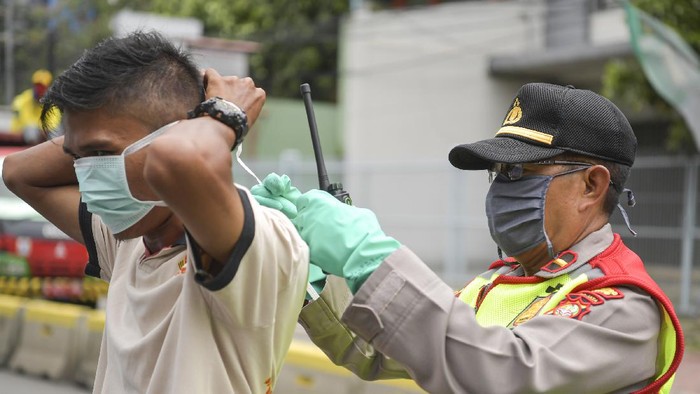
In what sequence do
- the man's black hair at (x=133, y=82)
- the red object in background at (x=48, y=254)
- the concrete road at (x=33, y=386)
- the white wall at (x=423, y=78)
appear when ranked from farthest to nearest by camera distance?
1. the white wall at (x=423, y=78)
2. the red object in background at (x=48, y=254)
3. the concrete road at (x=33, y=386)
4. the man's black hair at (x=133, y=82)

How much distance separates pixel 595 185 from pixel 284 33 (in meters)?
17.2

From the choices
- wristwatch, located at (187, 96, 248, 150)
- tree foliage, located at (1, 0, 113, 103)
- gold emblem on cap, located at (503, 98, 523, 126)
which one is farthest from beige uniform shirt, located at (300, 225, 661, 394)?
tree foliage, located at (1, 0, 113, 103)

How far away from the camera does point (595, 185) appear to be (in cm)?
221

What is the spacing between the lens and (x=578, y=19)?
15656 mm

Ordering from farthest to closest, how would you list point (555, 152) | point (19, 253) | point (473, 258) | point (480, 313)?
1. point (473, 258)
2. point (19, 253)
3. point (480, 313)
4. point (555, 152)

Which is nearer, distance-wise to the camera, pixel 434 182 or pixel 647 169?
pixel 647 169

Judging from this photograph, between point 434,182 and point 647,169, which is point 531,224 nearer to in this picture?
point 647,169

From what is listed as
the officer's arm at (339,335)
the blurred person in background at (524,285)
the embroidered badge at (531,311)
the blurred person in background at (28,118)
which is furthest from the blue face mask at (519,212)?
the blurred person in background at (28,118)

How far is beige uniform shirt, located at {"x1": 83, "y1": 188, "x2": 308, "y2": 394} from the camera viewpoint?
1674 mm

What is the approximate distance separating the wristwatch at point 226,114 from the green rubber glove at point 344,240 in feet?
0.75

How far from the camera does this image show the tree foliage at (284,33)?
62.1 feet

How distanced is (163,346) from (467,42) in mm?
14930

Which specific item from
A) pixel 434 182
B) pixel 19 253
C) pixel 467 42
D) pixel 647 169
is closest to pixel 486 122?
pixel 467 42

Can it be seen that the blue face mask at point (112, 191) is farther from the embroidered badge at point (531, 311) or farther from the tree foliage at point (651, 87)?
the tree foliage at point (651, 87)
